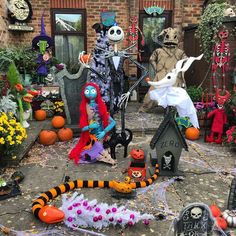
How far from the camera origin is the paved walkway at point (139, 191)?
2.84 metres

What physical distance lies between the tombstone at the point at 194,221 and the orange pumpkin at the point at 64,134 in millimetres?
3244

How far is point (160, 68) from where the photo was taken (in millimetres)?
6746

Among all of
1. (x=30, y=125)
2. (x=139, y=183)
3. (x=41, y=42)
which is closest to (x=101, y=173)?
(x=139, y=183)

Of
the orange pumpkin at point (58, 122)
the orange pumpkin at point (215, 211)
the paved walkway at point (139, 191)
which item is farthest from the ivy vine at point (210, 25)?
the orange pumpkin at point (215, 211)

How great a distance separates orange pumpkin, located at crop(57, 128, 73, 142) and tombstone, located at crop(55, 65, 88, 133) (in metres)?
0.28

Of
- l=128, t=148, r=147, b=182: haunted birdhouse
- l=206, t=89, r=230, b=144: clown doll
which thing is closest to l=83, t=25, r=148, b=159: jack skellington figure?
l=128, t=148, r=147, b=182: haunted birdhouse

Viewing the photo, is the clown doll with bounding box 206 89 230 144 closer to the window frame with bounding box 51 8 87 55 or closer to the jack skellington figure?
the jack skellington figure

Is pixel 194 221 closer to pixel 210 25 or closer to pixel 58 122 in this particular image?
pixel 58 122

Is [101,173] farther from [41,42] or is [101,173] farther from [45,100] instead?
[41,42]

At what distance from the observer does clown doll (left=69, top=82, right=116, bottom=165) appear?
420 centimetres

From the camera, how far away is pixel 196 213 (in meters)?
2.24

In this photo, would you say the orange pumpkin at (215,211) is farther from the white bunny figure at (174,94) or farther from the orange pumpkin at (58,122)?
the orange pumpkin at (58,122)

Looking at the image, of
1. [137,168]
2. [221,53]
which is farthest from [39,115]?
[221,53]

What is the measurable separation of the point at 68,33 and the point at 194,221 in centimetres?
685
